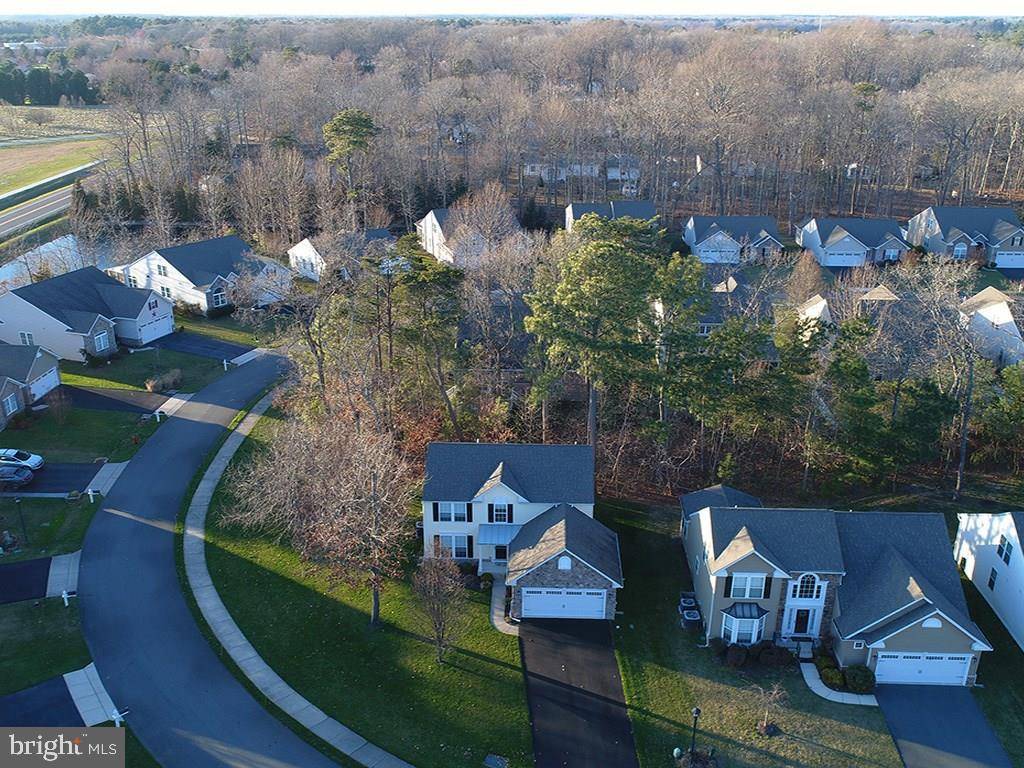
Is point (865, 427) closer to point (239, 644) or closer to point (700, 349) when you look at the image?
point (700, 349)

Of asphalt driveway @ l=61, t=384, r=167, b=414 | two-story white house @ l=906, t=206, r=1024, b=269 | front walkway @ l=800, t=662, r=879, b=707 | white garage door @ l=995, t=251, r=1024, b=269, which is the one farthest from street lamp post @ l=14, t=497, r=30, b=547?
white garage door @ l=995, t=251, r=1024, b=269

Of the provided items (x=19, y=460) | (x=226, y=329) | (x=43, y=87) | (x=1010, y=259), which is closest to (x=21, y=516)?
(x=19, y=460)

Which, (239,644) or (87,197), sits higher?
(87,197)

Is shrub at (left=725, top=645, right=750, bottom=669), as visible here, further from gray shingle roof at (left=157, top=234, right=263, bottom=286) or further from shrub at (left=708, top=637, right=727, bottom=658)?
gray shingle roof at (left=157, top=234, right=263, bottom=286)

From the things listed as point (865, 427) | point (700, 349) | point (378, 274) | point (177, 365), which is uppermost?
point (378, 274)

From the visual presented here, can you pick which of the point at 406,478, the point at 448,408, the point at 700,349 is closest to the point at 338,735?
the point at 406,478

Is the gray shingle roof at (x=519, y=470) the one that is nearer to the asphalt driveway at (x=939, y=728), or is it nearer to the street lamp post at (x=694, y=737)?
the street lamp post at (x=694, y=737)

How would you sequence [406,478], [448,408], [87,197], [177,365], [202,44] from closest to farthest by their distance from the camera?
1. [406,478]
2. [448,408]
3. [177,365]
4. [87,197]
5. [202,44]
